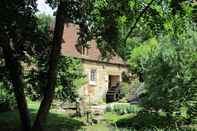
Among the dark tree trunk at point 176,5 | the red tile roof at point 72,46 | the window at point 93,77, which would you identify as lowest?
the window at point 93,77

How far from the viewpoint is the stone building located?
141ft

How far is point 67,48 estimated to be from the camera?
4228 cm

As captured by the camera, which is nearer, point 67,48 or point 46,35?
point 46,35

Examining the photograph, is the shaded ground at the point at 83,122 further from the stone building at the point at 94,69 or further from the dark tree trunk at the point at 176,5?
the dark tree trunk at the point at 176,5

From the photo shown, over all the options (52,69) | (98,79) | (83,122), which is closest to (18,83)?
(52,69)

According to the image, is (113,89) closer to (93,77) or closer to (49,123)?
(93,77)

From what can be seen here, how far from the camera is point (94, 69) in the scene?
45594 millimetres

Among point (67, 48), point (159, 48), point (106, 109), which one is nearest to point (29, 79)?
point (159, 48)

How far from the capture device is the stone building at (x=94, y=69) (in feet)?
141

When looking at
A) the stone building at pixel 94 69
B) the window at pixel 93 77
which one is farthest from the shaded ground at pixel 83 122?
the window at pixel 93 77

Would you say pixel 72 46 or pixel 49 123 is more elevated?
pixel 72 46

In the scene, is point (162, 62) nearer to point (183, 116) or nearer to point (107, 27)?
point (183, 116)

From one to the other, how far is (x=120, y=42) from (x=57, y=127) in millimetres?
6250

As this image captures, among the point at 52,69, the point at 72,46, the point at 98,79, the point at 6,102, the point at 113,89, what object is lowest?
the point at 6,102
